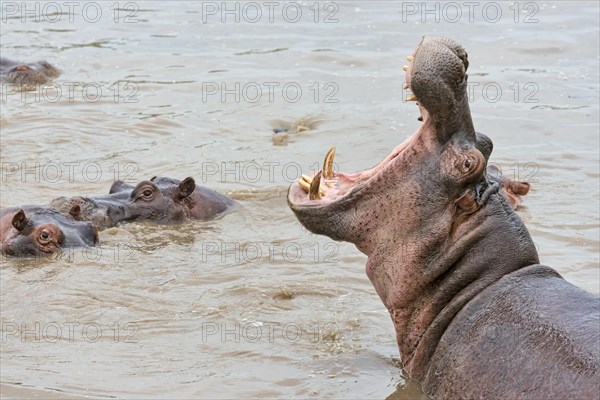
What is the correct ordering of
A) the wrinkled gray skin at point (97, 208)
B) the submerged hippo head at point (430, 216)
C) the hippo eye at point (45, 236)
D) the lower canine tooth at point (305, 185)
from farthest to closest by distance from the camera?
1. the wrinkled gray skin at point (97, 208)
2. the hippo eye at point (45, 236)
3. the lower canine tooth at point (305, 185)
4. the submerged hippo head at point (430, 216)

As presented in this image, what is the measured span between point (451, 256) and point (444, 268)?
0.28ft

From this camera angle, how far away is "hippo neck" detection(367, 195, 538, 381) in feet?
17.3

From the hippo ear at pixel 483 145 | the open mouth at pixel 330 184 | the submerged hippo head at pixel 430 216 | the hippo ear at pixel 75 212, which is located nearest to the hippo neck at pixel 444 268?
the submerged hippo head at pixel 430 216

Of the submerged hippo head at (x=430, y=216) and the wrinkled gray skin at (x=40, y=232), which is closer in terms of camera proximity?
the submerged hippo head at (x=430, y=216)

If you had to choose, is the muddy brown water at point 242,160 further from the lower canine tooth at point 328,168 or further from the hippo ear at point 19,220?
the lower canine tooth at point 328,168

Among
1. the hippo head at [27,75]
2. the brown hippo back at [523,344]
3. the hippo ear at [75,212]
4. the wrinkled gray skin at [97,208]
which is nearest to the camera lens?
the brown hippo back at [523,344]

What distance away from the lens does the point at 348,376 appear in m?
5.88

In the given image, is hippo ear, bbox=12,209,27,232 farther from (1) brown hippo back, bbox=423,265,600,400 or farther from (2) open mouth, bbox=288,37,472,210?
(1) brown hippo back, bbox=423,265,600,400

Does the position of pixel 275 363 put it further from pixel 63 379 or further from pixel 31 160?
pixel 31 160

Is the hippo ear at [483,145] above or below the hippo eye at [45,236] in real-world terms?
above

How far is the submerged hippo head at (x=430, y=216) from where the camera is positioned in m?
5.08

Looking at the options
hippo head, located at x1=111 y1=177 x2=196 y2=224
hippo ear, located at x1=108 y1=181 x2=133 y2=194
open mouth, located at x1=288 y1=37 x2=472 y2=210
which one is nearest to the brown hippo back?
open mouth, located at x1=288 y1=37 x2=472 y2=210

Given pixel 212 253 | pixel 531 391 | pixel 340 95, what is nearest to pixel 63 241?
pixel 212 253

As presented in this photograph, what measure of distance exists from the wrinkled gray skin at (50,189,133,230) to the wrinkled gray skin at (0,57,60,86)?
492cm
